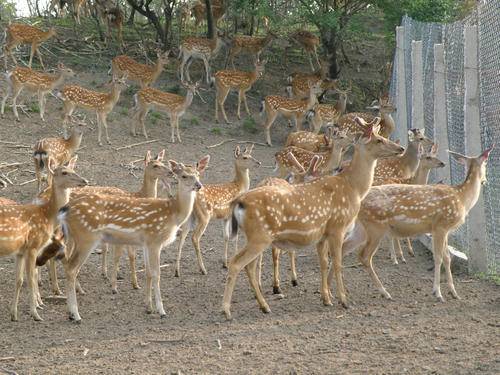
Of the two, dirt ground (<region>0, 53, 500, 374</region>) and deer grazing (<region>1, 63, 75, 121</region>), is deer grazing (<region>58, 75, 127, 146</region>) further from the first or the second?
dirt ground (<region>0, 53, 500, 374</region>)

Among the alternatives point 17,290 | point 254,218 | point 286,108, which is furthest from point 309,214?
point 286,108

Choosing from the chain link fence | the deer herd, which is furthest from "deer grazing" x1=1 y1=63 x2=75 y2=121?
the chain link fence

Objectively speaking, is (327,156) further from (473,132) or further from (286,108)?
(286,108)

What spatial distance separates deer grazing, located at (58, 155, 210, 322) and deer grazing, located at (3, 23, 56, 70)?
1086cm

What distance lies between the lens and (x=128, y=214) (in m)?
7.64

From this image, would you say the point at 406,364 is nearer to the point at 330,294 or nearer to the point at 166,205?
the point at 330,294

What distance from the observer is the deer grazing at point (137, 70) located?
17.6 metres

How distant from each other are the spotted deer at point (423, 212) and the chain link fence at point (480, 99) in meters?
0.65

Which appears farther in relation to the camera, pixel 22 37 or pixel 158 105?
pixel 22 37

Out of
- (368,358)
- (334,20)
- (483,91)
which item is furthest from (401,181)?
(334,20)

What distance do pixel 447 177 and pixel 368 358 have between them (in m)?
4.68

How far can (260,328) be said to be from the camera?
7000 mm

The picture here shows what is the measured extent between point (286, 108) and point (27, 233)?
965cm

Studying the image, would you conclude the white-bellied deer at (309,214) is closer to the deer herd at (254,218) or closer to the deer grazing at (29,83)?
the deer herd at (254,218)
